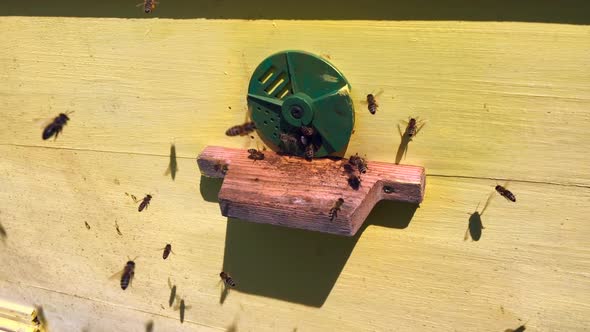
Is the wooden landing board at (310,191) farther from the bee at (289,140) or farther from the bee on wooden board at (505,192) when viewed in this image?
the bee on wooden board at (505,192)

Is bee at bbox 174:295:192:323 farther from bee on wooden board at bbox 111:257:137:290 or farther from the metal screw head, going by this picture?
the metal screw head

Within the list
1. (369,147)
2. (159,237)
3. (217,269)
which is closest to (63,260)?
(159,237)

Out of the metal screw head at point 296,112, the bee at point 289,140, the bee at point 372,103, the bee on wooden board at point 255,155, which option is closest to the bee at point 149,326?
the bee on wooden board at point 255,155

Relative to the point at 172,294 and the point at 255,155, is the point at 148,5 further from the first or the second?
the point at 172,294

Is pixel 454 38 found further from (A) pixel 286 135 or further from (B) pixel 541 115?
(A) pixel 286 135

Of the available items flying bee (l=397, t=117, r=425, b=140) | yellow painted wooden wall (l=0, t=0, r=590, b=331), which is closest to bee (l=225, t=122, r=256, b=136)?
yellow painted wooden wall (l=0, t=0, r=590, b=331)

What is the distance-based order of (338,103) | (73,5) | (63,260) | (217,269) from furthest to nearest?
1. (63,260)
2. (217,269)
3. (73,5)
4. (338,103)

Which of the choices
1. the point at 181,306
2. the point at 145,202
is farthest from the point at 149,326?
the point at 145,202
